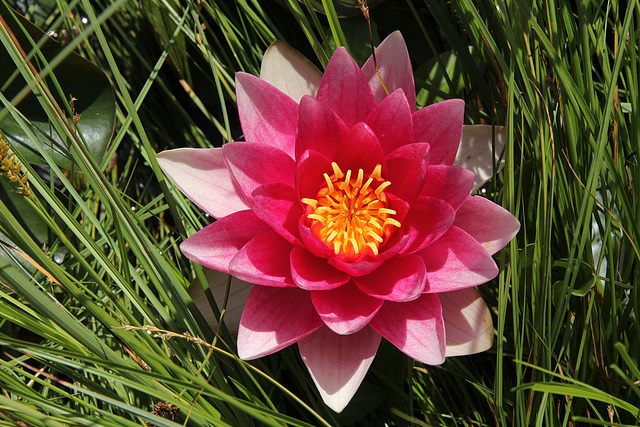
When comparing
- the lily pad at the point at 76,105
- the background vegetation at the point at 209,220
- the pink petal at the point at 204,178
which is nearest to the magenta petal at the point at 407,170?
the background vegetation at the point at 209,220

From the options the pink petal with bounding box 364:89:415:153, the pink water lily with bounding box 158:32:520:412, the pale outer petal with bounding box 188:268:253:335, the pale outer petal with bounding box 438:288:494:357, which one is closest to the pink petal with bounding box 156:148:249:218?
the pink water lily with bounding box 158:32:520:412

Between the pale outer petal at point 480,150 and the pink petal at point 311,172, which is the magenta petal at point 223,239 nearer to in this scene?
the pink petal at point 311,172

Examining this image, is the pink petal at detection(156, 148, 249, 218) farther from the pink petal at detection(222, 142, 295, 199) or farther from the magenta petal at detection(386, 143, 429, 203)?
the magenta petal at detection(386, 143, 429, 203)

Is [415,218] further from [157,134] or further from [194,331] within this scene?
[157,134]

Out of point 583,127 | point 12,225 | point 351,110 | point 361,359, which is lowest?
point 361,359

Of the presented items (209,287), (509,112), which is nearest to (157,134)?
(209,287)
